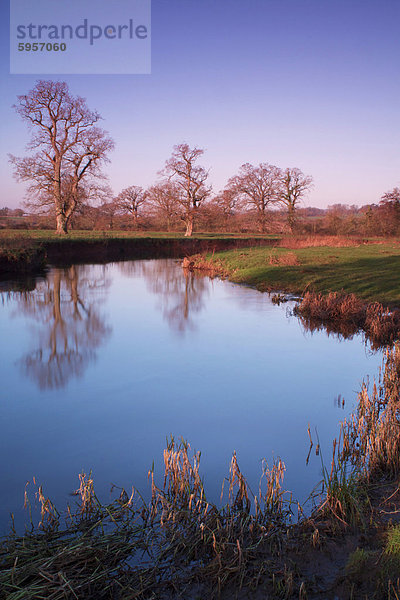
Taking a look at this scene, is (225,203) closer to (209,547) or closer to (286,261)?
(286,261)

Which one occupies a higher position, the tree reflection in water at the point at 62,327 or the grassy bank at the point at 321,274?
the grassy bank at the point at 321,274

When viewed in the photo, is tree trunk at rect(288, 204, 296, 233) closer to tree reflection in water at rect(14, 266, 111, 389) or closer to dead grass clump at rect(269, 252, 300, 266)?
dead grass clump at rect(269, 252, 300, 266)

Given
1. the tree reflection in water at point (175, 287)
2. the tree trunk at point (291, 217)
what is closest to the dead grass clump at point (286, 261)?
the tree reflection in water at point (175, 287)

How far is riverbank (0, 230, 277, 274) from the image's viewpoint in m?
21.9

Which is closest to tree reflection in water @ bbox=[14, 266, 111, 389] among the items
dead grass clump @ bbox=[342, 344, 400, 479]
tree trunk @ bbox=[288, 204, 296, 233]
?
dead grass clump @ bbox=[342, 344, 400, 479]

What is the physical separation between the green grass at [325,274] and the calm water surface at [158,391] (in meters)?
2.62

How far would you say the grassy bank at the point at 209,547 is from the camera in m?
2.81

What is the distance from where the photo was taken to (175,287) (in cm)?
2006

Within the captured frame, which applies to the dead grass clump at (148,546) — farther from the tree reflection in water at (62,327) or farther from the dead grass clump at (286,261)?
the dead grass clump at (286,261)

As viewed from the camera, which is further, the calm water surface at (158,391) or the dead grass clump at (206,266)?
the dead grass clump at (206,266)

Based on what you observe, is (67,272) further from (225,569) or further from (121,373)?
(225,569)

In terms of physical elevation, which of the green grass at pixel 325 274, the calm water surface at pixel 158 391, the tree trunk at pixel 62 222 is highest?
the tree trunk at pixel 62 222

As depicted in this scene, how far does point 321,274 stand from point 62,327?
10851 mm

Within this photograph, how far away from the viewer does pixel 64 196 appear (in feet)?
127
